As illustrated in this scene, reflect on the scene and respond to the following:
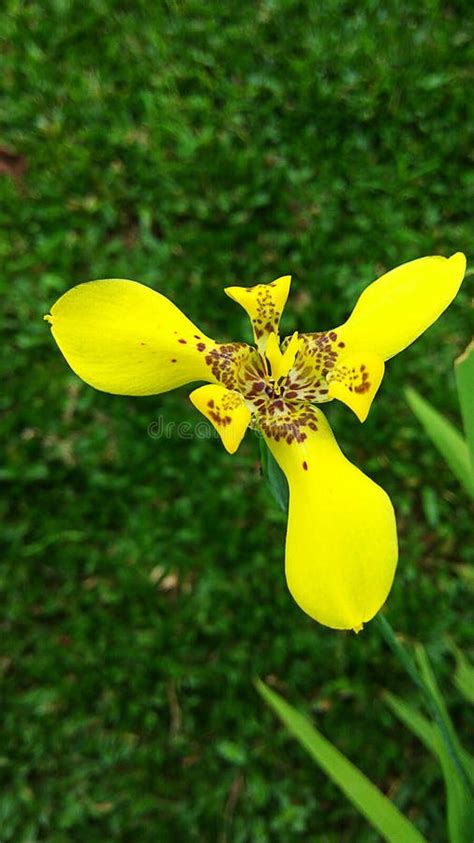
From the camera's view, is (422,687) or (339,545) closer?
(339,545)

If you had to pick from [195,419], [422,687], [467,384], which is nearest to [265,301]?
[467,384]

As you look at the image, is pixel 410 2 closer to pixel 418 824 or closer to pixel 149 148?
pixel 149 148

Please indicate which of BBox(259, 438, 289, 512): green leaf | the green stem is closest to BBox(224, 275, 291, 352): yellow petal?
BBox(259, 438, 289, 512): green leaf

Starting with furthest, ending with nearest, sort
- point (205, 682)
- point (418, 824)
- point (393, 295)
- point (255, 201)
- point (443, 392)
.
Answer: point (255, 201) < point (443, 392) < point (205, 682) < point (418, 824) < point (393, 295)

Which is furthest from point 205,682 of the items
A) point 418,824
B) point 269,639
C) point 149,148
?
point 149,148

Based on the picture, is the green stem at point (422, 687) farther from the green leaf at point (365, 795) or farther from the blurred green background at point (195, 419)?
the blurred green background at point (195, 419)

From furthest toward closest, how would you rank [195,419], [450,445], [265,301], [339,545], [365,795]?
[195,419] → [450,445] → [365,795] → [265,301] → [339,545]

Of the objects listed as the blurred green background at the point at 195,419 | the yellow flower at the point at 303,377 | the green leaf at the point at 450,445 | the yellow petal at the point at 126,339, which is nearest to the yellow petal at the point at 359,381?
the yellow flower at the point at 303,377

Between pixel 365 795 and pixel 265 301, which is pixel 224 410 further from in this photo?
pixel 365 795
